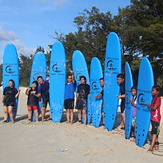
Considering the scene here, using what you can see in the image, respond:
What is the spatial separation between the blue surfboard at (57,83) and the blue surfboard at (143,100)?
263 cm

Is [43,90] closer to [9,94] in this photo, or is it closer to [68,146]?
[9,94]

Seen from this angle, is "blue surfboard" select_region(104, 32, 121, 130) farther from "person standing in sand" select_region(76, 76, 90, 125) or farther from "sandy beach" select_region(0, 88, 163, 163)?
"person standing in sand" select_region(76, 76, 90, 125)

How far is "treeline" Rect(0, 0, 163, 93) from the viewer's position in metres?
13.3

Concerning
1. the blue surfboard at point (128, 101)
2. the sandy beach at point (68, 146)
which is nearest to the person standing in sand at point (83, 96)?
the sandy beach at point (68, 146)

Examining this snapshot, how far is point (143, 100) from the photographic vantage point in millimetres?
3791

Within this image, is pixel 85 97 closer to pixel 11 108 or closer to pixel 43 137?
pixel 43 137

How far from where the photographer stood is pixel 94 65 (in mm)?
5836

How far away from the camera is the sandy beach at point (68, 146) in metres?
3.20

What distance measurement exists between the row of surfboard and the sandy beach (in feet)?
1.38

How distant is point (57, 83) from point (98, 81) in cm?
125

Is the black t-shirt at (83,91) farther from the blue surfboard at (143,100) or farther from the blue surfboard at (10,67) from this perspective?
the blue surfboard at (10,67)

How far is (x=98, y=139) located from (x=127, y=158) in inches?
41.5

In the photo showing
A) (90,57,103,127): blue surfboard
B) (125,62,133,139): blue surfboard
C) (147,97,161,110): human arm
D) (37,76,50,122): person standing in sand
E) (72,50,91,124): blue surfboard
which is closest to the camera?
(147,97,161,110): human arm

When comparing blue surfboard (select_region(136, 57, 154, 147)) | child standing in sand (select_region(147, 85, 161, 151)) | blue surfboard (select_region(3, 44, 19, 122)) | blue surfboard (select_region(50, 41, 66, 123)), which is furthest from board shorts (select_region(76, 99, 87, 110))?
child standing in sand (select_region(147, 85, 161, 151))
